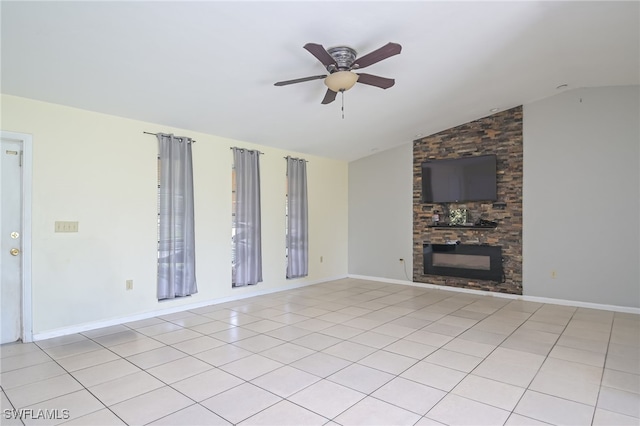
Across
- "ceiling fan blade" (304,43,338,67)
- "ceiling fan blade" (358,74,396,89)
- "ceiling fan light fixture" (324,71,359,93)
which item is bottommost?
"ceiling fan light fixture" (324,71,359,93)

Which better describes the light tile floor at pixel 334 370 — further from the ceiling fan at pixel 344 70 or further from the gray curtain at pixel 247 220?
A: the ceiling fan at pixel 344 70

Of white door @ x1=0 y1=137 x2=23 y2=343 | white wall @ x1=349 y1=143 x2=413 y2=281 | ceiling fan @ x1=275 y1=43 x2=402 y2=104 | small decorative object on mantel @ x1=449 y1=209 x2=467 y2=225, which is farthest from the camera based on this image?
white wall @ x1=349 y1=143 x2=413 y2=281

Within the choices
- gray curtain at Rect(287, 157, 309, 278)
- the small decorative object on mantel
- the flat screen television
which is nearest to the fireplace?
the small decorative object on mantel

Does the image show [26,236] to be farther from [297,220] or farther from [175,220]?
[297,220]

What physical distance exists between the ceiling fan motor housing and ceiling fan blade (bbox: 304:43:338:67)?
0.12 metres

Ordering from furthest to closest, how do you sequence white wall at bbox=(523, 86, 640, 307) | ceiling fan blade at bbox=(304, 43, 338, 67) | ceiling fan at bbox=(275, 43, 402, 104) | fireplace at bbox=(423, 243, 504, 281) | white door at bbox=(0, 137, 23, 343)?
fireplace at bbox=(423, 243, 504, 281), white wall at bbox=(523, 86, 640, 307), white door at bbox=(0, 137, 23, 343), ceiling fan at bbox=(275, 43, 402, 104), ceiling fan blade at bbox=(304, 43, 338, 67)

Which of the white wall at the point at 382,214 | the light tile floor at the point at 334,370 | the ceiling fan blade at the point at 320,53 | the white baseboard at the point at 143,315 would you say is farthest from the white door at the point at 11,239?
the white wall at the point at 382,214

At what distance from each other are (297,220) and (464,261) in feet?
10.3

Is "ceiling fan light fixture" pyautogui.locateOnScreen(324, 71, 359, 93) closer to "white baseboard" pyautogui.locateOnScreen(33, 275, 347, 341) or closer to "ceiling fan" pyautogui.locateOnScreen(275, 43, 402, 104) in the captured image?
"ceiling fan" pyautogui.locateOnScreen(275, 43, 402, 104)

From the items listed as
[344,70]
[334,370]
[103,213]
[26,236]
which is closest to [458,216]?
[344,70]

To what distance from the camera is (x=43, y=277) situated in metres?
3.83

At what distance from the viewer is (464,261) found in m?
6.36

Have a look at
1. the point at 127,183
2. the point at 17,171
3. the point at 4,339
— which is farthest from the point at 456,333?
the point at 17,171

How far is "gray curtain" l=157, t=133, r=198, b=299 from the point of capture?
4754 millimetres
